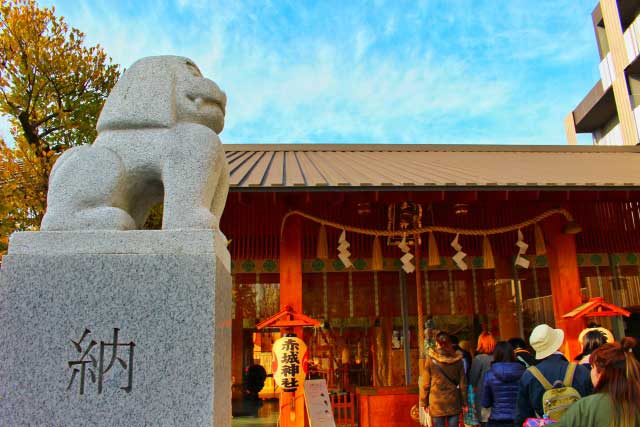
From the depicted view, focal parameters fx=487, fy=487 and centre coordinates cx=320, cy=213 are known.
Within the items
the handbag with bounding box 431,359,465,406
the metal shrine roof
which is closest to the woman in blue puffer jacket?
the handbag with bounding box 431,359,465,406

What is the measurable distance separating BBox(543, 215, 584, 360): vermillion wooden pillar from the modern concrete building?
547 inches

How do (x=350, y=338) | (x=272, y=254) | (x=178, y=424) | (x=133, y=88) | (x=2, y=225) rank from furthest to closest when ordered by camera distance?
(x=350, y=338) → (x=272, y=254) → (x=2, y=225) → (x=133, y=88) → (x=178, y=424)

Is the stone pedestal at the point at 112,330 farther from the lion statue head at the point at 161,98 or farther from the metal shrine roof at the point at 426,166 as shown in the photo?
the metal shrine roof at the point at 426,166

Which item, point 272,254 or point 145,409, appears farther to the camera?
point 272,254

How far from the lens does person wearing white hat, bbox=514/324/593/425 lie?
314 centimetres

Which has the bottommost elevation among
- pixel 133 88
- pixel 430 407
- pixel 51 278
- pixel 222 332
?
pixel 430 407

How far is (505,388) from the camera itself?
4.05 metres

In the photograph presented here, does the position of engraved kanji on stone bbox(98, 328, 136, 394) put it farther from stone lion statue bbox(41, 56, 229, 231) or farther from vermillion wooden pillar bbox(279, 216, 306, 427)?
vermillion wooden pillar bbox(279, 216, 306, 427)

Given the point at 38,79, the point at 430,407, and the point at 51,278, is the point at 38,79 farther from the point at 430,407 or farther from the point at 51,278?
the point at 430,407

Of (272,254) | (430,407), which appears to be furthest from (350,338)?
(430,407)

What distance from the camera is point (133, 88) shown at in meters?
2.80

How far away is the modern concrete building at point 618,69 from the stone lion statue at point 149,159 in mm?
20053

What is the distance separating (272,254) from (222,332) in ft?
19.7

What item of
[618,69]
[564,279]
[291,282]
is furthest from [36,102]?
[618,69]
